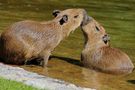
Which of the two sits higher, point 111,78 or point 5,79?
point 5,79

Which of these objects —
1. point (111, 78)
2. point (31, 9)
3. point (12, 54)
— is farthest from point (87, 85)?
point (31, 9)

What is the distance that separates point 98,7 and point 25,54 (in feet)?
32.9

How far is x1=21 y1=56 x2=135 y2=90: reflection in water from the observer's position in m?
9.80

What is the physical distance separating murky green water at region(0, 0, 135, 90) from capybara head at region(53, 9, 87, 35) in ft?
2.68

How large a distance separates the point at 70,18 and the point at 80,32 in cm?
384

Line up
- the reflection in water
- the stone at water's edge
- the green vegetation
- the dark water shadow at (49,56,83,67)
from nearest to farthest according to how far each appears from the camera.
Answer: the green vegetation, the stone at water's edge, the reflection in water, the dark water shadow at (49,56,83,67)

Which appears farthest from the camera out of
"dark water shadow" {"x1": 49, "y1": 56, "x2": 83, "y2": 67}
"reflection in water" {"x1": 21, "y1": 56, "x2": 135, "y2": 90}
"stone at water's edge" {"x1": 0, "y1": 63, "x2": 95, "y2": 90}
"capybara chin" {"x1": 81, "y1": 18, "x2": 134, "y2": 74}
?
"dark water shadow" {"x1": 49, "y1": 56, "x2": 83, "y2": 67}

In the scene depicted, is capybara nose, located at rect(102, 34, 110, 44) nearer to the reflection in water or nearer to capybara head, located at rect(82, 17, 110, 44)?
capybara head, located at rect(82, 17, 110, 44)

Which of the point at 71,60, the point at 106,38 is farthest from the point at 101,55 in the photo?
the point at 71,60

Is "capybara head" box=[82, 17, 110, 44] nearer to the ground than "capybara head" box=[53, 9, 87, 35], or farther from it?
nearer to the ground

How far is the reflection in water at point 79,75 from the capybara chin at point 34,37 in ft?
1.06

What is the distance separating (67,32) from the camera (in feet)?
36.1

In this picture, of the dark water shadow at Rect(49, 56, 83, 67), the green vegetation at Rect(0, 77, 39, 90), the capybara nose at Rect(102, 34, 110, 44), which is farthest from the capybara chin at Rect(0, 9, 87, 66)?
the green vegetation at Rect(0, 77, 39, 90)

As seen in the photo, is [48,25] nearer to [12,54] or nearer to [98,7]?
[12,54]
